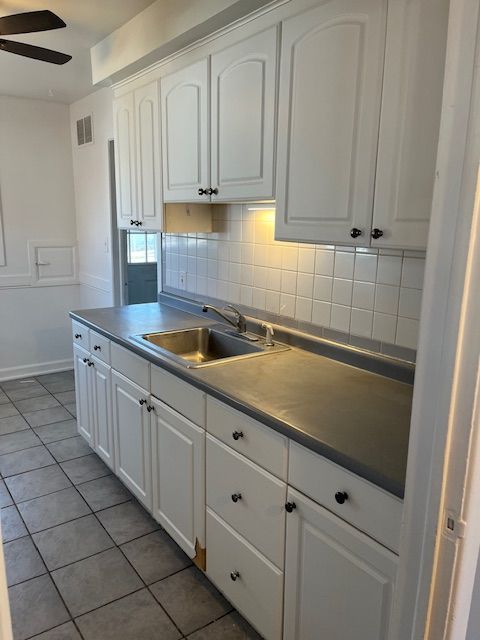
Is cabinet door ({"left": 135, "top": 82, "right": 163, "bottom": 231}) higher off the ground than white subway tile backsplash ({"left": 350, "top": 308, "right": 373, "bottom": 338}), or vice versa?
cabinet door ({"left": 135, "top": 82, "right": 163, "bottom": 231})

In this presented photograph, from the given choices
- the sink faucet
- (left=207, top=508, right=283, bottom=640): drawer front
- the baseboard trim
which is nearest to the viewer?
(left=207, top=508, right=283, bottom=640): drawer front

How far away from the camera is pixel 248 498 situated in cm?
158

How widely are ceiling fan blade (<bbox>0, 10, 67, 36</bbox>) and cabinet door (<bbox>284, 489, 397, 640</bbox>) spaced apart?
6.70 ft

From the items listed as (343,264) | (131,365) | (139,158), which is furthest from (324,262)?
(139,158)

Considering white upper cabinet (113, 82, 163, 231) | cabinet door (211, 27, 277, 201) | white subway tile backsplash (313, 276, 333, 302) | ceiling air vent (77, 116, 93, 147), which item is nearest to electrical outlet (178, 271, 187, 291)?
white upper cabinet (113, 82, 163, 231)

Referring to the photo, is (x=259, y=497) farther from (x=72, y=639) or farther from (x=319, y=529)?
(x=72, y=639)

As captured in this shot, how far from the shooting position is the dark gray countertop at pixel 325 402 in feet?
3.95

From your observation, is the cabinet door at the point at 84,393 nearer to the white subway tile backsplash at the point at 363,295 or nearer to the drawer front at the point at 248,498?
the drawer front at the point at 248,498

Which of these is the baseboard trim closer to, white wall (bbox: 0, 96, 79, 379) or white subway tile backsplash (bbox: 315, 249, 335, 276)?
white wall (bbox: 0, 96, 79, 379)

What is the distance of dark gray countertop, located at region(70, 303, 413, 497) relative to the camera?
1203 mm

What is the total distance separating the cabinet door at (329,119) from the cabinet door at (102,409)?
1376 millimetres

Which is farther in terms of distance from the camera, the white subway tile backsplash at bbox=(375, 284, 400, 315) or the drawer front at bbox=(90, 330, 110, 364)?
the drawer front at bbox=(90, 330, 110, 364)

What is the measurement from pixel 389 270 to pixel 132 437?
147cm

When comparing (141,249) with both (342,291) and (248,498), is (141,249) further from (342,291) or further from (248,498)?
(248,498)
